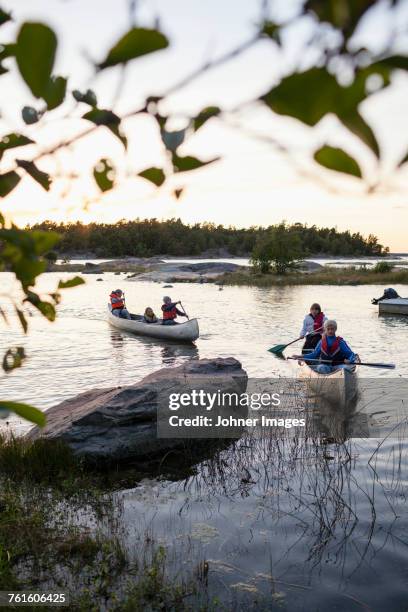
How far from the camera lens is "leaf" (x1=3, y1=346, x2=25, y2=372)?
67.3 inches

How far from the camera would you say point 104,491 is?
8305mm

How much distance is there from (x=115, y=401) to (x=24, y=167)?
9542 millimetres

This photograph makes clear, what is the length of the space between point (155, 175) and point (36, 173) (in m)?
0.29

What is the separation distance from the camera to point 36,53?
836 millimetres

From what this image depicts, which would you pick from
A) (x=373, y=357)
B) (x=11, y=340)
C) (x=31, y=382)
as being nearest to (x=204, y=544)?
(x=31, y=382)

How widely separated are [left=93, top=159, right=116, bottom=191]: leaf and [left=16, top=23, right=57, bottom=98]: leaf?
44cm

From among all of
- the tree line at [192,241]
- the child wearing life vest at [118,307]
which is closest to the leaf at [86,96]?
the child wearing life vest at [118,307]

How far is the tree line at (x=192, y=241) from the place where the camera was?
142 metres

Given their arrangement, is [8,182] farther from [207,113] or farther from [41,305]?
[41,305]

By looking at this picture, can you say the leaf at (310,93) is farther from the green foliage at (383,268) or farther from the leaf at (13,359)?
the green foliage at (383,268)

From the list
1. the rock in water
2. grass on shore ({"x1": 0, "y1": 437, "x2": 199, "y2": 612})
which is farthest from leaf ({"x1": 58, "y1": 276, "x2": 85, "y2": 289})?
the rock in water

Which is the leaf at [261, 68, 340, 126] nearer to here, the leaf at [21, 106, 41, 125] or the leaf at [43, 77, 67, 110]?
the leaf at [43, 77, 67, 110]

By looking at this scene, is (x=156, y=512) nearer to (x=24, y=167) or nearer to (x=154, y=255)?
(x=24, y=167)

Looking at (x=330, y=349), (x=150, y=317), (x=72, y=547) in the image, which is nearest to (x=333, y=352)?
(x=330, y=349)
